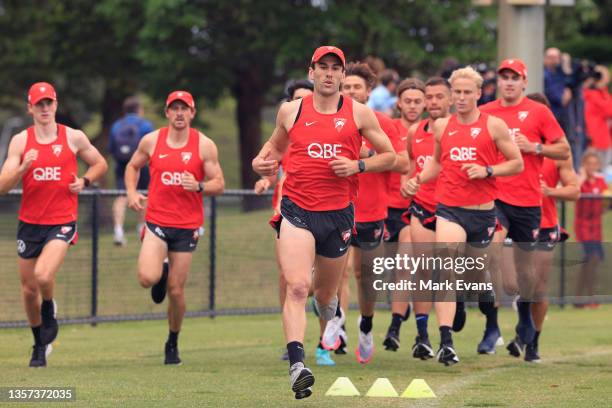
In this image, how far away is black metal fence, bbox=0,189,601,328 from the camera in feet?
57.9

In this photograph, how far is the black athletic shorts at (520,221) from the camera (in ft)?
44.1

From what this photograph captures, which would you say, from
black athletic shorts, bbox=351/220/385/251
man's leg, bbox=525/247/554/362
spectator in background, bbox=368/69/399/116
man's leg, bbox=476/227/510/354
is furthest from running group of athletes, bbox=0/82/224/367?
spectator in background, bbox=368/69/399/116

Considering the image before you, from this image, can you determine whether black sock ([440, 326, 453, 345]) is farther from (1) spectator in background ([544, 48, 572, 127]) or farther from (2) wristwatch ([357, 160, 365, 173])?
(1) spectator in background ([544, 48, 572, 127])

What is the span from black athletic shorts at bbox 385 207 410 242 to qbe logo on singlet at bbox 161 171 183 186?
2466 millimetres

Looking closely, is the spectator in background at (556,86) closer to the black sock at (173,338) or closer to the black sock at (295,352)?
the black sock at (173,338)

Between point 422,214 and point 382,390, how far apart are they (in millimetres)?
3350

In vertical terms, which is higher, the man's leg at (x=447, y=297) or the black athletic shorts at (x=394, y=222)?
the black athletic shorts at (x=394, y=222)

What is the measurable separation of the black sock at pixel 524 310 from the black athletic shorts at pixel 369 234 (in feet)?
5.07

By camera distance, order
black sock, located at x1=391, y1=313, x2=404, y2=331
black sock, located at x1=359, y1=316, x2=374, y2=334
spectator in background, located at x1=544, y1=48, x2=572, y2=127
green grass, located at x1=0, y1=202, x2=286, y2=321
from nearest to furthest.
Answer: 1. black sock, located at x1=359, y1=316, x2=374, y2=334
2. black sock, located at x1=391, y1=313, x2=404, y2=331
3. green grass, located at x1=0, y1=202, x2=286, y2=321
4. spectator in background, located at x1=544, y1=48, x2=572, y2=127

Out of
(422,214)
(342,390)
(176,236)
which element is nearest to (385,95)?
(422,214)

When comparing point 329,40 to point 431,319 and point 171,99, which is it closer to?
point 431,319

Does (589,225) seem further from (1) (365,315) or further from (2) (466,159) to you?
(2) (466,159)

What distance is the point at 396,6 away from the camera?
3625 cm

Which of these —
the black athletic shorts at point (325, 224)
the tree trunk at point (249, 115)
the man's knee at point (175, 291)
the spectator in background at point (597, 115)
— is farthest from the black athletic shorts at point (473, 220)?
the tree trunk at point (249, 115)
